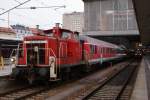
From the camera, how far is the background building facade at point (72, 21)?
5975 centimetres

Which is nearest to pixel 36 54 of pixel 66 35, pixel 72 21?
pixel 66 35

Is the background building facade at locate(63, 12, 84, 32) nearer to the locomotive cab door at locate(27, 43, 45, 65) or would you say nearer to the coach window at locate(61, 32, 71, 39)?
the coach window at locate(61, 32, 71, 39)

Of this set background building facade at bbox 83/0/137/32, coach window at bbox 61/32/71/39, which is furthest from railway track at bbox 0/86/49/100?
background building facade at bbox 83/0/137/32

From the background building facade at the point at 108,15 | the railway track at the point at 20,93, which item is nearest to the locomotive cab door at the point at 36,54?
the railway track at the point at 20,93

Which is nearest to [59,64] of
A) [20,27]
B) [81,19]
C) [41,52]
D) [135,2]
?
[41,52]

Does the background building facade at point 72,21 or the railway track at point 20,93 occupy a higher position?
the background building facade at point 72,21

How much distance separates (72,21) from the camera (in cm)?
6259

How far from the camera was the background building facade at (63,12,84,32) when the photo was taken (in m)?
59.7

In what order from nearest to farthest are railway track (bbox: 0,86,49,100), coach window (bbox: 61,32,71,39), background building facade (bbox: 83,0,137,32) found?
railway track (bbox: 0,86,49,100) → coach window (bbox: 61,32,71,39) → background building facade (bbox: 83,0,137,32)

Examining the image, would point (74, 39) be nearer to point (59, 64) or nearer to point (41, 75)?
point (59, 64)

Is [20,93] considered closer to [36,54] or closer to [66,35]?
[36,54]

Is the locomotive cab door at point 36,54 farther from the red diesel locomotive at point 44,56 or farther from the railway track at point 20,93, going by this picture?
the railway track at point 20,93

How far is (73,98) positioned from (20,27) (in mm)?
22025

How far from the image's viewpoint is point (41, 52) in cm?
1555
